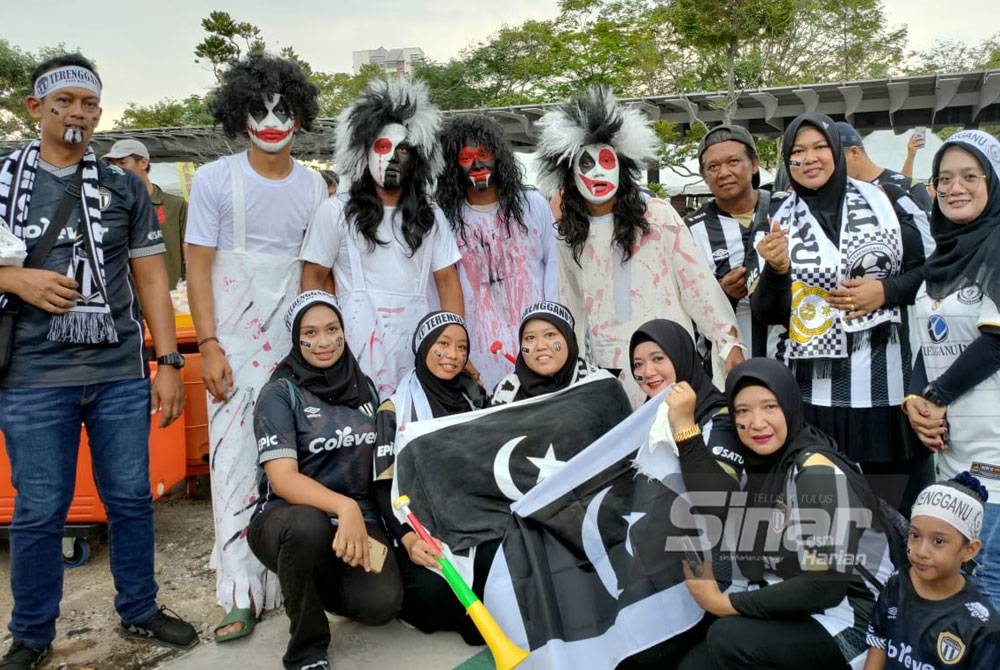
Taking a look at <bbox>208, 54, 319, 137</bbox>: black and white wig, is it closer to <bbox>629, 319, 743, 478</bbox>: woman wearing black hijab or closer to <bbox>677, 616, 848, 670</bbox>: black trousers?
<bbox>629, 319, 743, 478</bbox>: woman wearing black hijab

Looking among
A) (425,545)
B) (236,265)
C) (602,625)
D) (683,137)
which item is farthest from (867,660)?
(683,137)

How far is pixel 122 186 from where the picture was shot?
319 centimetres

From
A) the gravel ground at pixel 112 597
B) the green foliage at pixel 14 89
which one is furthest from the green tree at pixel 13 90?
the gravel ground at pixel 112 597

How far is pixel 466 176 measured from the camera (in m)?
3.90

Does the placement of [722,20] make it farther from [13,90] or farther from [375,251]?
[13,90]

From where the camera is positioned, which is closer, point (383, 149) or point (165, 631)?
point (165, 631)

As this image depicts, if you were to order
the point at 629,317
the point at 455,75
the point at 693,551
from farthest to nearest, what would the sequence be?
the point at 455,75, the point at 629,317, the point at 693,551

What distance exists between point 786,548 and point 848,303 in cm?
Answer: 99

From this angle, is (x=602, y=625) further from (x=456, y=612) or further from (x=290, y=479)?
(x=290, y=479)

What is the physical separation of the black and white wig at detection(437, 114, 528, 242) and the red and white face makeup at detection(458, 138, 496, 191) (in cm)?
2

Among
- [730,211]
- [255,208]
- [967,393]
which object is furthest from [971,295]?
[255,208]

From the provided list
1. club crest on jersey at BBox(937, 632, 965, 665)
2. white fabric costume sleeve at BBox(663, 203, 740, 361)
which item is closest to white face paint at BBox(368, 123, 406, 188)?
white fabric costume sleeve at BBox(663, 203, 740, 361)

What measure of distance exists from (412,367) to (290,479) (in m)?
0.84

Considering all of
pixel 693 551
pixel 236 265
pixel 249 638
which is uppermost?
pixel 236 265
